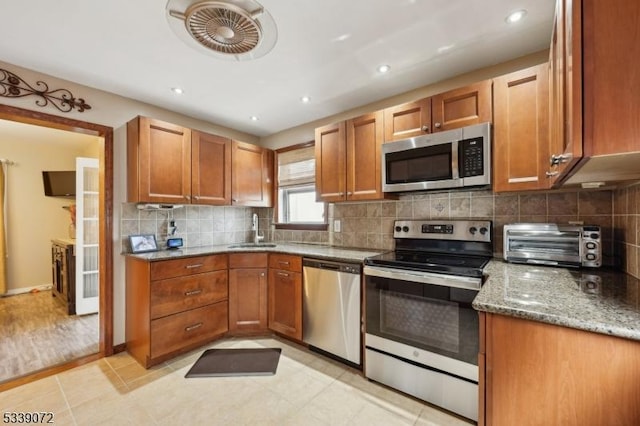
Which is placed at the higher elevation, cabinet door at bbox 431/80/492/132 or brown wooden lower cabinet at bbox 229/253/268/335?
cabinet door at bbox 431/80/492/132

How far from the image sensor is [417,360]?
69.7 inches

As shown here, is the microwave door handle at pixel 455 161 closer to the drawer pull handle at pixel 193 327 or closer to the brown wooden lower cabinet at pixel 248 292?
the brown wooden lower cabinet at pixel 248 292

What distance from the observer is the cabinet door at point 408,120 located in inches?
81.7

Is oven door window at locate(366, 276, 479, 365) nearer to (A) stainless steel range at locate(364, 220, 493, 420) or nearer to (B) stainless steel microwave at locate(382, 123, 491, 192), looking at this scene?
(A) stainless steel range at locate(364, 220, 493, 420)

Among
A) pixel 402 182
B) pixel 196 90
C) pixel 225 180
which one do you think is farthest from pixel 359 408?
pixel 196 90

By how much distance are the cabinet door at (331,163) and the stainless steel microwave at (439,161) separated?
1.48 feet

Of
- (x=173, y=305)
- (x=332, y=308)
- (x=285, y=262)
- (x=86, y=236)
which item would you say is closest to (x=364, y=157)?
(x=285, y=262)

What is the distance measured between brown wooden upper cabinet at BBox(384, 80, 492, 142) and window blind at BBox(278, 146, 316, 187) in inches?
46.7

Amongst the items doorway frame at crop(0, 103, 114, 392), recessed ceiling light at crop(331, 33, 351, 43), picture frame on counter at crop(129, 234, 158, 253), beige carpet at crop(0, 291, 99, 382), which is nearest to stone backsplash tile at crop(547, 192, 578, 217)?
recessed ceiling light at crop(331, 33, 351, 43)

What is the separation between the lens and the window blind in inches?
128

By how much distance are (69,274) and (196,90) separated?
9.91 ft

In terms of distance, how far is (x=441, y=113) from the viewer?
2.00 m

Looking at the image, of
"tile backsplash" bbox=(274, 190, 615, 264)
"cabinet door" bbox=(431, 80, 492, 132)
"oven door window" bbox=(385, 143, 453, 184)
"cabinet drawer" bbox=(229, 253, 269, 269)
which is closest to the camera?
"tile backsplash" bbox=(274, 190, 615, 264)

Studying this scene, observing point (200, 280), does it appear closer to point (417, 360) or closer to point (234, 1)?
point (417, 360)
